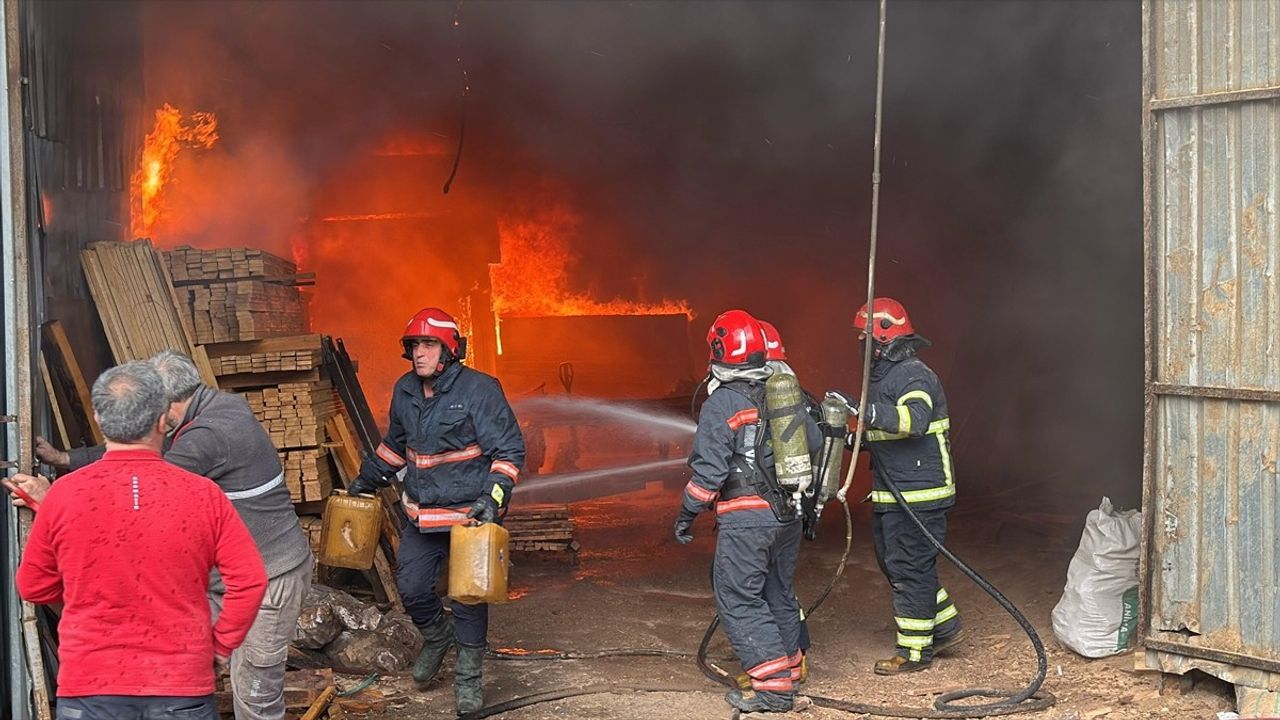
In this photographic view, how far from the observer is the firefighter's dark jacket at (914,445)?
6.16m

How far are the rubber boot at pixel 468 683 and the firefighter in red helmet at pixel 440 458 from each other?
0.07m

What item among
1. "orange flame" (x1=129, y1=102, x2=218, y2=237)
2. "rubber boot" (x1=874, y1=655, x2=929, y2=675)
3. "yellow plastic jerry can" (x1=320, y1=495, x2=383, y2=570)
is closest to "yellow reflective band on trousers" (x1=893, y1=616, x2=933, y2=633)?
"rubber boot" (x1=874, y1=655, x2=929, y2=675)

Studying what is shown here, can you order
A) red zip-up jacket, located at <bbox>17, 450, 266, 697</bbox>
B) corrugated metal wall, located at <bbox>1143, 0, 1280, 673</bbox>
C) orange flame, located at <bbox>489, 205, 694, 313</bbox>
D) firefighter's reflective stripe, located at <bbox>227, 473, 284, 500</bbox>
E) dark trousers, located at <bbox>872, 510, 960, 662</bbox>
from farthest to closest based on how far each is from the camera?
orange flame, located at <bbox>489, 205, 694, 313</bbox>
dark trousers, located at <bbox>872, 510, 960, 662</bbox>
corrugated metal wall, located at <bbox>1143, 0, 1280, 673</bbox>
firefighter's reflective stripe, located at <bbox>227, 473, 284, 500</bbox>
red zip-up jacket, located at <bbox>17, 450, 266, 697</bbox>

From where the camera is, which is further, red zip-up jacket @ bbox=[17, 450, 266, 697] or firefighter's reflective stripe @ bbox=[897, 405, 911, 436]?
firefighter's reflective stripe @ bbox=[897, 405, 911, 436]

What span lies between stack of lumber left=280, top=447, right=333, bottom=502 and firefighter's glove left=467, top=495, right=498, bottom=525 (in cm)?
212

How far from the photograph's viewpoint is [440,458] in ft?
19.2

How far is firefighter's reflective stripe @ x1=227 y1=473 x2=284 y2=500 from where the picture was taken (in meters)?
4.38

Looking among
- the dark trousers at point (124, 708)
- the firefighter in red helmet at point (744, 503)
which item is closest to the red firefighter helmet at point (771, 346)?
the firefighter in red helmet at point (744, 503)

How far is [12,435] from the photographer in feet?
14.7

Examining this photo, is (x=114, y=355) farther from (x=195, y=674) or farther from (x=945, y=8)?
(x=945, y=8)

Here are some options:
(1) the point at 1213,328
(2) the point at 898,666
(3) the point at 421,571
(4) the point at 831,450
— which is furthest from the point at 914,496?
(3) the point at 421,571

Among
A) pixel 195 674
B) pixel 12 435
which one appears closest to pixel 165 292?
pixel 12 435

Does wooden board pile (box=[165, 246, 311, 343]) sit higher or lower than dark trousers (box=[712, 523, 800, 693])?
higher

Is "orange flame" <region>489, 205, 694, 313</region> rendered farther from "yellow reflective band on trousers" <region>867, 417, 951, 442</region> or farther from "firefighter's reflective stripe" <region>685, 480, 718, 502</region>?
"firefighter's reflective stripe" <region>685, 480, 718, 502</region>
